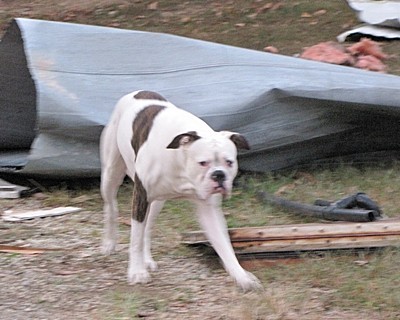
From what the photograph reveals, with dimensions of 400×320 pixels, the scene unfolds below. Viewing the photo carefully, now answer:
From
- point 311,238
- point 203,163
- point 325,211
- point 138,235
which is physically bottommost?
point 325,211

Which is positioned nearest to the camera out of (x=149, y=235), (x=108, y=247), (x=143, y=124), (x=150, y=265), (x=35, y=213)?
(x=143, y=124)

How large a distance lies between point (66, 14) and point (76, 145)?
734 cm

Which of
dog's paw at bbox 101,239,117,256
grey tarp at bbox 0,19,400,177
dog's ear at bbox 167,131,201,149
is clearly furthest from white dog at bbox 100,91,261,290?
grey tarp at bbox 0,19,400,177

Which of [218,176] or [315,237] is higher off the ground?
[218,176]

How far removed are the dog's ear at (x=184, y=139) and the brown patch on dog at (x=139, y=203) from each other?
424 millimetres

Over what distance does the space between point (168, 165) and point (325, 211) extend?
1392 millimetres

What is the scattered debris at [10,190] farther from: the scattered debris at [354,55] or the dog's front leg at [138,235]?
the scattered debris at [354,55]

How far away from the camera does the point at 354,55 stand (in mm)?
10508

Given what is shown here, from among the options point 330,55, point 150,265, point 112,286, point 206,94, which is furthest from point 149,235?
point 330,55

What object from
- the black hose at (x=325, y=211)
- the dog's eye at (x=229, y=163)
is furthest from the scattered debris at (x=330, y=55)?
the dog's eye at (x=229, y=163)

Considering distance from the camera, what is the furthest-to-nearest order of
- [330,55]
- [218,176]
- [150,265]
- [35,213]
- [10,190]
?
[330,55]
[10,190]
[35,213]
[150,265]
[218,176]

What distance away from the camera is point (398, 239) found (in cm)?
554

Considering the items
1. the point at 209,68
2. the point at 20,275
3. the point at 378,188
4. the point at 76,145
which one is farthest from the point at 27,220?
the point at 378,188

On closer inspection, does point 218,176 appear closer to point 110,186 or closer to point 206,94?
point 110,186
